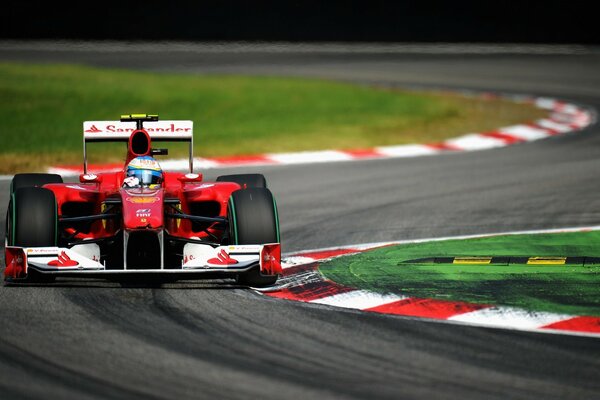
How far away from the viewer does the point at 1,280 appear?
9.08 meters

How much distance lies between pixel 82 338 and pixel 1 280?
1963 millimetres

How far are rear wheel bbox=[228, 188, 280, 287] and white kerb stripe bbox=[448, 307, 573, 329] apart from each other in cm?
154

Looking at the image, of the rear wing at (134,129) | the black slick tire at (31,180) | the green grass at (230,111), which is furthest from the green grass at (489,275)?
the green grass at (230,111)

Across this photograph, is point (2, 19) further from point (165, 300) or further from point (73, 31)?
point (165, 300)

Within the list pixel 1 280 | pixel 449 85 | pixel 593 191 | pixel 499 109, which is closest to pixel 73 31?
pixel 449 85

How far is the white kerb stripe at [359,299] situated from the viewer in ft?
27.1

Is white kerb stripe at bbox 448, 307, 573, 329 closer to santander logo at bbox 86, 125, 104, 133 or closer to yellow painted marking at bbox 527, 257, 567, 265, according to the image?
yellow painted marking at bbox 527, 257, 567, 265

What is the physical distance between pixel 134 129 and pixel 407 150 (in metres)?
7.73

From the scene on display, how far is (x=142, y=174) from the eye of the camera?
929 centimetres

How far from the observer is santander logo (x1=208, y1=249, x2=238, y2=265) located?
865 centimetres

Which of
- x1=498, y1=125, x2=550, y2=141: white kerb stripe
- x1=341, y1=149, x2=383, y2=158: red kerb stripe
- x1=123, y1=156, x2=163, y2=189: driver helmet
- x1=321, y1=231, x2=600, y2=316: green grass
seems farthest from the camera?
x1=498, y1=125, x2=550, y2=141: white kerb stripe

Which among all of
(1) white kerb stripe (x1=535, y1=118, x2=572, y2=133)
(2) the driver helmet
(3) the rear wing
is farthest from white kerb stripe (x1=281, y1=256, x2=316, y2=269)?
(1) white kerb stripe (x1=535, y1=118, x2=572, y2=133)

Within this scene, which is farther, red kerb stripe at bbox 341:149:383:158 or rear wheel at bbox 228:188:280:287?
red kerb stripe at bbox 341:149:383:158

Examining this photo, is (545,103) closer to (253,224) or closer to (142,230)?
(253,224)
